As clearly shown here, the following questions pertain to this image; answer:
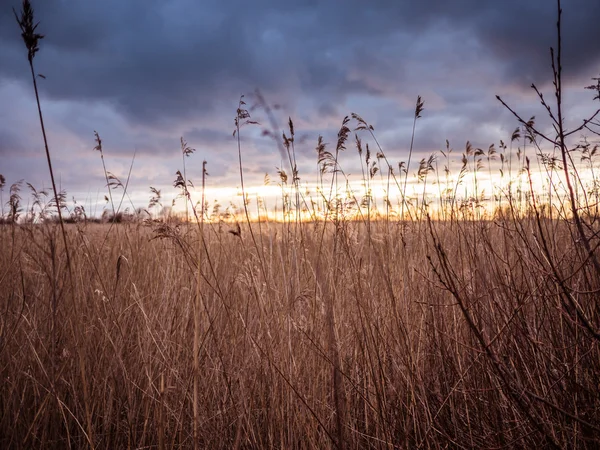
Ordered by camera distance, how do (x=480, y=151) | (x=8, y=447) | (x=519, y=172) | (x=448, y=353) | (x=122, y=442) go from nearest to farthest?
(x=8, y=447) < (x=122, y=442) < (x=448, y=353) < (x=480, y=151) < (x=519, y=172)

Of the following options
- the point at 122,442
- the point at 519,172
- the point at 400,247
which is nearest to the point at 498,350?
the point at 400,247

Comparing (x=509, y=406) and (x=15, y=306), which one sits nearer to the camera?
(x=509, y=406)

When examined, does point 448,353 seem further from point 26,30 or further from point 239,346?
point 26,30

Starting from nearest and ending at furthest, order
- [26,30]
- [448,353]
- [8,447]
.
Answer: [26,30], [8,447], [448,353]

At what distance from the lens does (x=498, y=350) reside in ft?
6.35

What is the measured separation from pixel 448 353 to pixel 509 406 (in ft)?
1.61

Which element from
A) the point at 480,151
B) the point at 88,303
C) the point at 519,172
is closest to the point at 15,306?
the point at 88,303

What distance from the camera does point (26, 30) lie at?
1.34 metres

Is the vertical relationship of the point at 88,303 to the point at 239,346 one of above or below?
above

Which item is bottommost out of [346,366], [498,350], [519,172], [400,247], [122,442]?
[122,442]

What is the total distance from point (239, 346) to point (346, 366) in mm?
715

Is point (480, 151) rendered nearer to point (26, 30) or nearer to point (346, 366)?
point (346, 366)

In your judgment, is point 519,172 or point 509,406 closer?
point 509,406

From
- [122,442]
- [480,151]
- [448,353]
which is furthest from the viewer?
[480,151]
